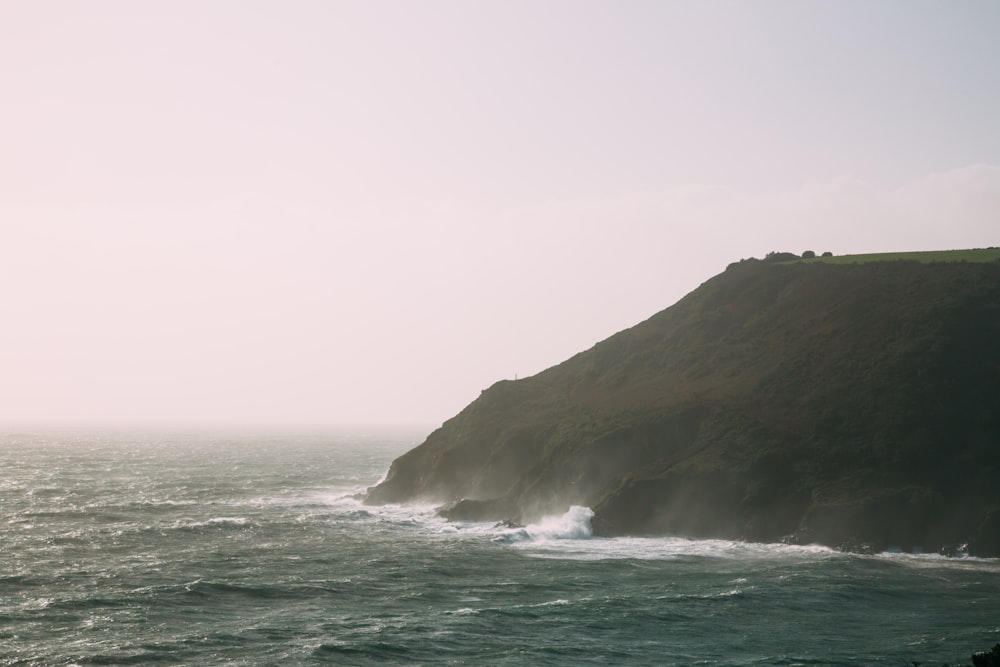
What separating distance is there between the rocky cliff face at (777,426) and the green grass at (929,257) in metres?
5.05

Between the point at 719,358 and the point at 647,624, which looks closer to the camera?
the point at 647,624

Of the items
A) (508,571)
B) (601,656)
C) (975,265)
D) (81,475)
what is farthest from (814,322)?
(81,475)

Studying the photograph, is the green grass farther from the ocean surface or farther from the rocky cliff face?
the ocean surface

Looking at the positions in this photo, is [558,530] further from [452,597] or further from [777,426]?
[452,597]

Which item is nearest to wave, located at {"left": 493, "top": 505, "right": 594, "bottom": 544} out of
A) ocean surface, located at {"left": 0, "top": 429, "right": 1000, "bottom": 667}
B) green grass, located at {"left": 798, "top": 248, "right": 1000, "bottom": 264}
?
ocean surface, located at {"left": 0, "top": 429, "right": 1000, "bottom": 667}

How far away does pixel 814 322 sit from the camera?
94.9 meters

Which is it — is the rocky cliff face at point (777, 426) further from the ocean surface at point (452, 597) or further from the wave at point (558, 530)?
the ocean surface at point (452, 597)

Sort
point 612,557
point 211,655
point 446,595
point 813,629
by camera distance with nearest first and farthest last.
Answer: point 211,655
point 813,629
point 446,595
point 612,557

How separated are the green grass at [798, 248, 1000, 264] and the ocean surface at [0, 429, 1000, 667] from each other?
165 ft

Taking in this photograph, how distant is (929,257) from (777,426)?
132 feet

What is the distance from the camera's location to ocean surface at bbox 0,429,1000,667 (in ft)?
129

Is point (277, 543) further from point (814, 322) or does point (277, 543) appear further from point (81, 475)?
point (81, 475)

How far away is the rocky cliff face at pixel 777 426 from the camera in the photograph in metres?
70.6

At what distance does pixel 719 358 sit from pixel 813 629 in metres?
56.0
